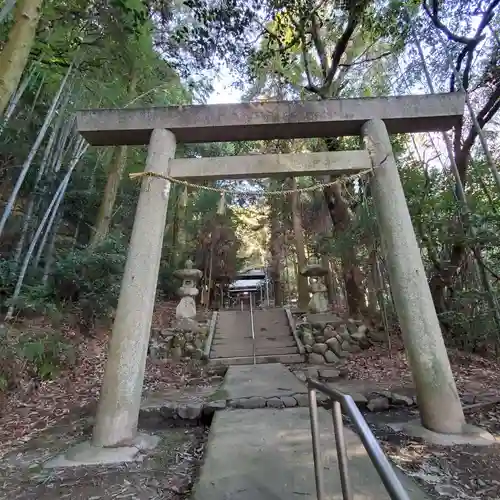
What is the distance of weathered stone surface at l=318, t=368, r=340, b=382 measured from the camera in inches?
206

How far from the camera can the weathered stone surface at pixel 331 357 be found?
245 inches

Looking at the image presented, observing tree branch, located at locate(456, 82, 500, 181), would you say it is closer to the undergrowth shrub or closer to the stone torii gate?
the stone torii gate

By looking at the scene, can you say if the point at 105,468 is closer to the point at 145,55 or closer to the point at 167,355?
the point at 167,355

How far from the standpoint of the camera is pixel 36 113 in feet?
22.2

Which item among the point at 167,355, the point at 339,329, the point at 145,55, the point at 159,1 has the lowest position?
the point at 167,355

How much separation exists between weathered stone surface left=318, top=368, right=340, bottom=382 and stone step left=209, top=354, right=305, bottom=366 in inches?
35.7

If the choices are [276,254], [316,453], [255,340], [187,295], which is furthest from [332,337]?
[276,254]

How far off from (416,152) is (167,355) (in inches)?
255

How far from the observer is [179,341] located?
677 centimetres

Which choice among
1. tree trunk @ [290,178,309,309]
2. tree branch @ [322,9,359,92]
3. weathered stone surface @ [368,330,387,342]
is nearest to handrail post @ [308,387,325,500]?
weathered stone surface @ [368,330,387,342]

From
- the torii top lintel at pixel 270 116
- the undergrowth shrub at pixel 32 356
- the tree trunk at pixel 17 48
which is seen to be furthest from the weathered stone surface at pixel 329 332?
the tree trunk at pixel 17 48

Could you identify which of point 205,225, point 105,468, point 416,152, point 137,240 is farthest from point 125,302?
point 205,225

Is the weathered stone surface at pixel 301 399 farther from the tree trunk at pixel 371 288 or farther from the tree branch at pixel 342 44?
the tree branch at pixel 342 44

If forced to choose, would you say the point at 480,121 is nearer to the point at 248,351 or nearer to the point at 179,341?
the point at 248,351
